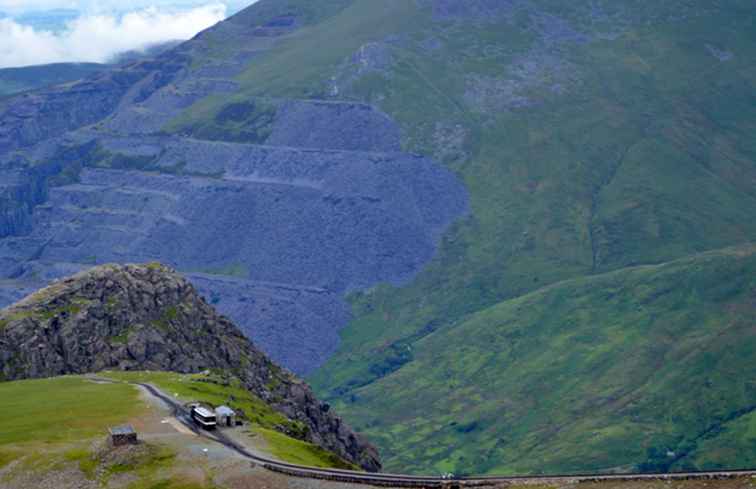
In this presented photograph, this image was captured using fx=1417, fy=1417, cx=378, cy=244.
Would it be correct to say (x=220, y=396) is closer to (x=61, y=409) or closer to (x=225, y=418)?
(x=61, y=409)

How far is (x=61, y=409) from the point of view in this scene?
552 ft

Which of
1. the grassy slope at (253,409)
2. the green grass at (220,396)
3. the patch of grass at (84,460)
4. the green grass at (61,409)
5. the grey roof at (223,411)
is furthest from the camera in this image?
the green grass at (220,396)

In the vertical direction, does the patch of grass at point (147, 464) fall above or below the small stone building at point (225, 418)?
above

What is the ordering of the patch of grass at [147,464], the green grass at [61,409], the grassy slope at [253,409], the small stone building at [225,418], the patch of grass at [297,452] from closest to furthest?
the patch of grass at [147,464] < the patch of grass at [297,452] < the green grass at [61,409] < the grassy slope at [253,409] < the small stone building at [225,418]

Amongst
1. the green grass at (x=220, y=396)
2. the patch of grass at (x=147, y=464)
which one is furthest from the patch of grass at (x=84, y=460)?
the green grass at (x=220, y=396)

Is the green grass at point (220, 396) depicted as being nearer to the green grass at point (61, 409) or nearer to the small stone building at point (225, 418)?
the green grass at point (61, 409)

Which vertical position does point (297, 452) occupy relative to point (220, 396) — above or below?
above

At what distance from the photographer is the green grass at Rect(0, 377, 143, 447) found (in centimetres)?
15175

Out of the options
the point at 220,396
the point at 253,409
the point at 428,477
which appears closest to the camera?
the point at 428,477

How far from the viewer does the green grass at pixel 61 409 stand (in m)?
152

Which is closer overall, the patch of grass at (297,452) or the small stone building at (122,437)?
the small stone building at (122,437)

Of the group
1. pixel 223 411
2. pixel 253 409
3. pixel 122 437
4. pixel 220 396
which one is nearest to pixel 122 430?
pixel 122 437

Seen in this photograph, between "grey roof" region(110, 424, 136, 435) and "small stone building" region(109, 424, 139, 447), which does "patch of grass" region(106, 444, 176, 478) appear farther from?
"grey roof" region(110, 424, 136, 435)

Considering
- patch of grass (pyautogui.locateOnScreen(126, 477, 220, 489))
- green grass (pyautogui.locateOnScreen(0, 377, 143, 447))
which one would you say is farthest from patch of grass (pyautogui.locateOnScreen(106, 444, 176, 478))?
green grass (pyautogui.locateOnScreen(0, 377, 143, 447))
